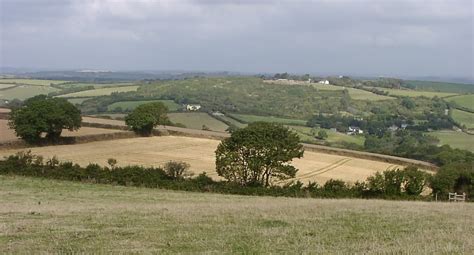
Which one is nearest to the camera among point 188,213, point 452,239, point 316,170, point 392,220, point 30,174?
point 452,239

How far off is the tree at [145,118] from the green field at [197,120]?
2545 centimetres

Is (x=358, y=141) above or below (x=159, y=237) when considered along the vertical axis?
below

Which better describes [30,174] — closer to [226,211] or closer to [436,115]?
[226,211]

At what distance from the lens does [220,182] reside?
2012 inches

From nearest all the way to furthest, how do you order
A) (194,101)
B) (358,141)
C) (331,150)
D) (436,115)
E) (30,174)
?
(30,174)
(331,150)
(358,141)
(436,115)
(194,101)

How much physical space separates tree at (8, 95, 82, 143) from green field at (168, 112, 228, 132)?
150 feet

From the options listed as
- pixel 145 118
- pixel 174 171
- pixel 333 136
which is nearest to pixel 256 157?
pixel 174 171

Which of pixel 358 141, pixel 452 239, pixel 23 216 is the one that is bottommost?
pixel 358 141

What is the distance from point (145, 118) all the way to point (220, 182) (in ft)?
159

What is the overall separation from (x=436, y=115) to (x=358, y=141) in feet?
162

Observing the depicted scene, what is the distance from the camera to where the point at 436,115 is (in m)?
168

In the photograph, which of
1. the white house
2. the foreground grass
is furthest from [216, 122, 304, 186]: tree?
the white house

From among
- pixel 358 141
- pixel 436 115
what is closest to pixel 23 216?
pixel 358 141

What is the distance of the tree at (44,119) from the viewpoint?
75500 millimetres
